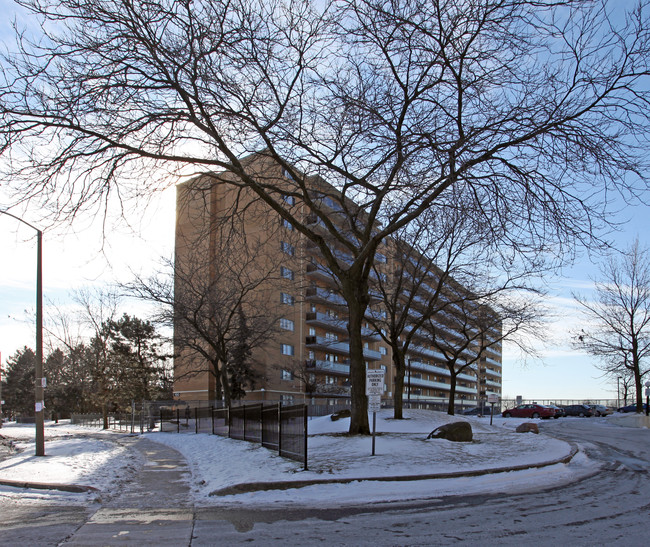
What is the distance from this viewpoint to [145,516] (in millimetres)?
8383

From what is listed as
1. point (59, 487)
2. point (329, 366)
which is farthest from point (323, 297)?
point (59, 487)

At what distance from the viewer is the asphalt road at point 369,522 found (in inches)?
266

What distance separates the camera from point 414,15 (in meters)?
13.1

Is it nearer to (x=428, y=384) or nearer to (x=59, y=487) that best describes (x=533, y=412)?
(x=428, y=384)

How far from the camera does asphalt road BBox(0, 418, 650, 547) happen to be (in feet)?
22.2

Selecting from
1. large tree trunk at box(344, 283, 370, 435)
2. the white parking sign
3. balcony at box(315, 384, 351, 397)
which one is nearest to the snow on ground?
large tree trunk at box(344, 283, 370, 435)

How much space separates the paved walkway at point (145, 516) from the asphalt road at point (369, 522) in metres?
0.01

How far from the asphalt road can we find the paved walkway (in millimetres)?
14

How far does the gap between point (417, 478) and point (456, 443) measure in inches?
238

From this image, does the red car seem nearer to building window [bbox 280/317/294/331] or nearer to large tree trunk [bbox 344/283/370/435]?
building window [bbox 280/317/294/331]

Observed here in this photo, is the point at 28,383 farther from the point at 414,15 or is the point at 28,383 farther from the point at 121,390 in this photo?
the point at 414,15

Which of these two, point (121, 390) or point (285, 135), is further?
point (121, 390)

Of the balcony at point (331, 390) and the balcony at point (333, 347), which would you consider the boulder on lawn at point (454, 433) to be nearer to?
the balcony at point (333, 347)

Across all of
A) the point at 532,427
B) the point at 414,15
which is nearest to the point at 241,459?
the point at 414,15
